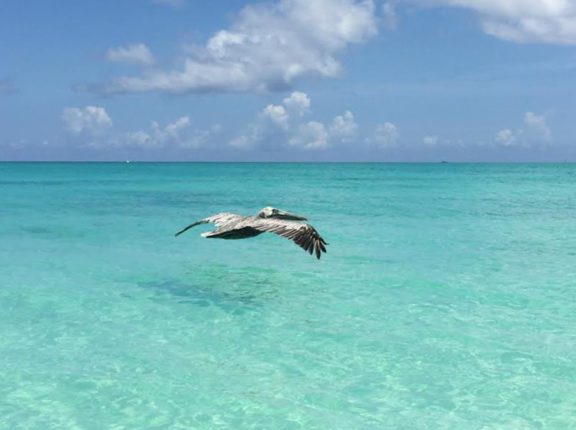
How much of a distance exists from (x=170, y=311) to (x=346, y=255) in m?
6.97

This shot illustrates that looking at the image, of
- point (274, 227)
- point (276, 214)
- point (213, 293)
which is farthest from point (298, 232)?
point (213, 293)

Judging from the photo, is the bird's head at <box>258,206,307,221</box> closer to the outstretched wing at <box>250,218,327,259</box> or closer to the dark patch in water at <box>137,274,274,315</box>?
the outstretched wing at <box>250,218,327,259</box>

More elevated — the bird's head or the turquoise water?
the bird's head

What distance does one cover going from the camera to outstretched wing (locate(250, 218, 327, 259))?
880cm

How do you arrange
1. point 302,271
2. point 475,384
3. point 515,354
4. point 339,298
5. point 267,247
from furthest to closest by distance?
1. point 267,247
2. point 302,271
3. point 339,298
4. point 515,354
5. point 475,384

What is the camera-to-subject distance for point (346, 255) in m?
17.3

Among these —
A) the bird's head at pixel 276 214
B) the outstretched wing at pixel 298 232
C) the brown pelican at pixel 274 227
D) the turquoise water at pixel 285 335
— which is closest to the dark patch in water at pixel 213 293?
the turquoise water at pixel 285 335

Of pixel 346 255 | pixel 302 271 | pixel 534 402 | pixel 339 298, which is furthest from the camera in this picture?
pixel 346 255

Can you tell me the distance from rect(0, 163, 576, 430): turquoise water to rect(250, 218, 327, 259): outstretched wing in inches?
61.7

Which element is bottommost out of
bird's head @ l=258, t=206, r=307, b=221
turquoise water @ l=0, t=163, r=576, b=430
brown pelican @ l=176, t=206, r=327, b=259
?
turquoise water @ l=0, t=163, r=576, b=430

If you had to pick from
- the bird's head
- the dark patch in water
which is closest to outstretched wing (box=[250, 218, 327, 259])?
the bird's head

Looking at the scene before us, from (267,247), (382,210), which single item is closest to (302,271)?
(267,247)

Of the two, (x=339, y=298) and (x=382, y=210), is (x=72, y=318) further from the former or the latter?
(x=382, y=210)

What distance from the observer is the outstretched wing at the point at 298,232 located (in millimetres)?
8805
